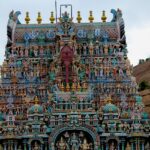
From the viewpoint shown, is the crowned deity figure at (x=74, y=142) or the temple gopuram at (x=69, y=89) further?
the temple gopuram at (x=69, y=89)

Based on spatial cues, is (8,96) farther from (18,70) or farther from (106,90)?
(106,90)

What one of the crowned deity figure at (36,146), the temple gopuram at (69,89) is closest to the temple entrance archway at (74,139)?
the temple gopuram at (69,89)

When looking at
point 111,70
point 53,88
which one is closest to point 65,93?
point 53,88

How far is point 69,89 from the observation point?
7562cm

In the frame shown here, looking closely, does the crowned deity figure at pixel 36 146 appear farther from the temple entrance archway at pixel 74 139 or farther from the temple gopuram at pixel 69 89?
the temple entrance archway at pixel 74 139

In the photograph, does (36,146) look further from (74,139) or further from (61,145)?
(74,139)

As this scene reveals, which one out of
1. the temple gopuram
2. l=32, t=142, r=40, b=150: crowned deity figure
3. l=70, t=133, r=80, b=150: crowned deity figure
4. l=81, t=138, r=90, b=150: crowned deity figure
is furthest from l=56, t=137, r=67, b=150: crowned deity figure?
l=32, t=142, r=40, b=150: crowned deity figure

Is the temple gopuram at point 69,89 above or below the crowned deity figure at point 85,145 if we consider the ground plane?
above

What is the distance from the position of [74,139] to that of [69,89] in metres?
6.09

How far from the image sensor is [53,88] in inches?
2995

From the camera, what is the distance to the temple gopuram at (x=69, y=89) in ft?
238

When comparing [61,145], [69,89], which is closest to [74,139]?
[61,145]

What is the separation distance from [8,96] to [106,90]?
10.6m

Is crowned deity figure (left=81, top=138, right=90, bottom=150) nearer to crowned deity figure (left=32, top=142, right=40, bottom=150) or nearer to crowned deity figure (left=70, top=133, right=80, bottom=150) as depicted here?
crowned deity figure (left=70, top=133, right=80, bottom=150)
